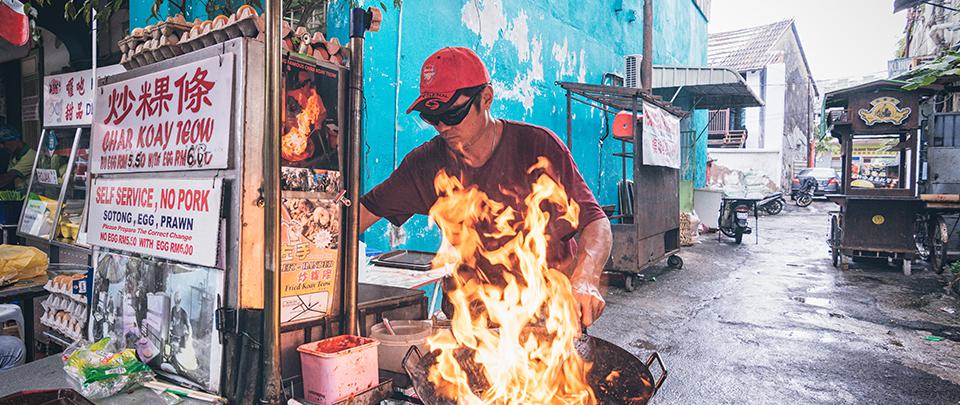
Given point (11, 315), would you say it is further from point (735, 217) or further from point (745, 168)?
point (745, 168)

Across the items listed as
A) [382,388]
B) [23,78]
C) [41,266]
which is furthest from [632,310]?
[23,78]

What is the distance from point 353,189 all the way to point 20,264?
12.2 ft

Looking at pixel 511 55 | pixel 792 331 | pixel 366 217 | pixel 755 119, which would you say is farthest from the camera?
pixel 755 119

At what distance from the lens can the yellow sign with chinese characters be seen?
981cm

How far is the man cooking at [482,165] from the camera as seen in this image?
8.68 feet

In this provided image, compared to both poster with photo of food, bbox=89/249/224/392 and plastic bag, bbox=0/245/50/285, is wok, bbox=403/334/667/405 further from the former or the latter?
plastic bag, bbox=0/245/50/285

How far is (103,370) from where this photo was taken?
243 cm

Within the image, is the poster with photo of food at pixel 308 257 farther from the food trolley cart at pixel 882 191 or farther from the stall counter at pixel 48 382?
the food trolley cart at pixel 882 191

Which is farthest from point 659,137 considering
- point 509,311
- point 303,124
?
point 303,124

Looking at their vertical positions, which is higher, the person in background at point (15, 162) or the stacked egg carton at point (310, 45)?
the stacked egg carton at point (310, 45)

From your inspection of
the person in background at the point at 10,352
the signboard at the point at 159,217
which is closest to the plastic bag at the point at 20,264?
the person in background at the point at 10,352

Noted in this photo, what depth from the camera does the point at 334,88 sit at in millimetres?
2629

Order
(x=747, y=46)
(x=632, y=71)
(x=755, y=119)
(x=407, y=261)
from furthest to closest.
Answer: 1. (x=747, y=46)
2. (x=755, y=119)
3. (x=632, y=71)
4. (x=407, y=261)

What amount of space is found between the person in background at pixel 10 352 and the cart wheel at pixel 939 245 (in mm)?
13007
